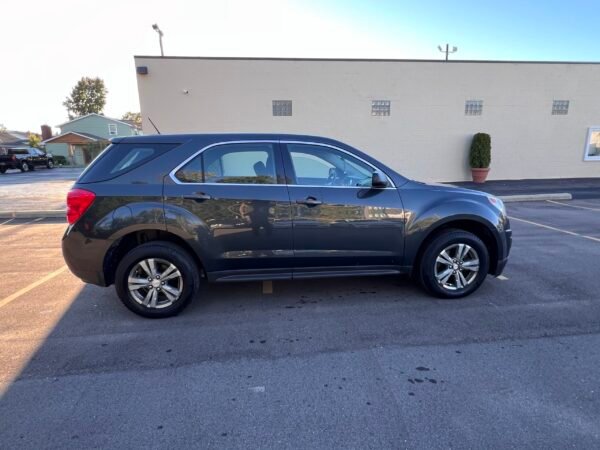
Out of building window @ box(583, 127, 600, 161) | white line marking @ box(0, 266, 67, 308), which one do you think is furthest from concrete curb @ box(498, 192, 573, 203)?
white line marking @ box(0, 266, 67, 308)

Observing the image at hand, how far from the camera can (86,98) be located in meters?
74.2

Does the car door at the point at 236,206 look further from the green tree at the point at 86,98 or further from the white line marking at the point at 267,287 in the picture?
the green tree at the point at 86,98

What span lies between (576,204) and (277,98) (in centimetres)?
1026

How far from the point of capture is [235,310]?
3.95 metres

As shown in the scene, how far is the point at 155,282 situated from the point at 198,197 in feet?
3.21

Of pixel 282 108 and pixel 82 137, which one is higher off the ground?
pixel 282 108

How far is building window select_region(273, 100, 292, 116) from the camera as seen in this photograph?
1368cm

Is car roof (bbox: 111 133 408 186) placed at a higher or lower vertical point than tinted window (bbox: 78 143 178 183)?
higher

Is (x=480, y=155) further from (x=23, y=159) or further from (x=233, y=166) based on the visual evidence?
(x=23, y=159)

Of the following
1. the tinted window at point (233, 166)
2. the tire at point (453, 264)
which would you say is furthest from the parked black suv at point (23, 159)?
the tire at point (453, 264)

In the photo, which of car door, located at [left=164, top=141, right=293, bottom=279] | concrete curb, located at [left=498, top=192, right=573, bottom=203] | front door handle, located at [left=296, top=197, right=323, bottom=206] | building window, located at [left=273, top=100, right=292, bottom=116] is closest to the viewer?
car door, located at [left=164, top=141, right=293, bottom=279]

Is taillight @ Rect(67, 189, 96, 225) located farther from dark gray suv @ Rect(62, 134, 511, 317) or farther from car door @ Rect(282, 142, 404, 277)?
car door @ Rect(282, 142, 404, 277)

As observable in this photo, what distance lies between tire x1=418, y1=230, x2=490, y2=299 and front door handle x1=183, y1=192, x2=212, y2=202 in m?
2.45

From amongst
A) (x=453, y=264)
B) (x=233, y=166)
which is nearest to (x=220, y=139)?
(x=233, y=166)
